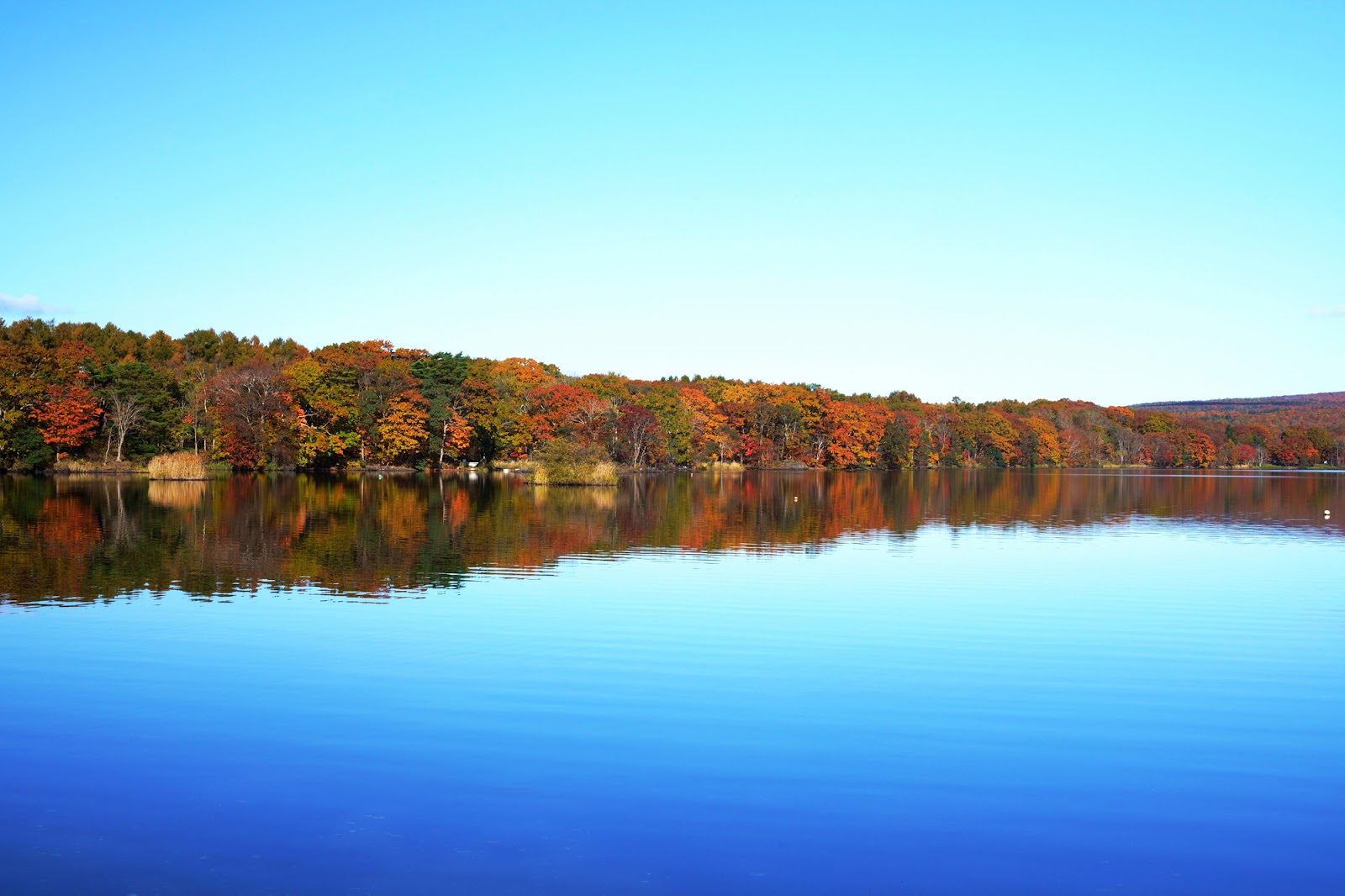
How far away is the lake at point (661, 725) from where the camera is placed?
5926 mm

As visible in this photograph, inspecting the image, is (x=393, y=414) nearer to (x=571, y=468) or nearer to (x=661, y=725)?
(x=571, y=468)

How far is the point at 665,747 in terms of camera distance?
26.4 feet

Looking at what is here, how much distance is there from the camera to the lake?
19.4ft

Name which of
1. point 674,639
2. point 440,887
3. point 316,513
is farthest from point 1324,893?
point 316,513

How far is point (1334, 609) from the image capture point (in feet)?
50.9

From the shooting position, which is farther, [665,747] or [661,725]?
[661,725]

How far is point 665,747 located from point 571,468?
46.7 m

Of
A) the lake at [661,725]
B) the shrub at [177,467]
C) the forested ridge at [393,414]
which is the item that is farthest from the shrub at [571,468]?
the lake at [661,725]

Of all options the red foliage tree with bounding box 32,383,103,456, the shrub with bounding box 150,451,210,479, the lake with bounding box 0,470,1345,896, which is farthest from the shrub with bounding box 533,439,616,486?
the lake with bounding box 0,470,1345,896

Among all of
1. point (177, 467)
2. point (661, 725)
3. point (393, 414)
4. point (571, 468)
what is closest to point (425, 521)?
point (661, 725)

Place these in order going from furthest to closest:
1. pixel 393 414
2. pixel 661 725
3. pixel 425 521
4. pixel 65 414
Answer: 1. pixel 393 414
2. pixel 65 414
3. pixel 425 521
4. pixel 661 725

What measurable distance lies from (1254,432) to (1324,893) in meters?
166

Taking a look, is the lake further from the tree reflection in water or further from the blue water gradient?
the tree reflection in water

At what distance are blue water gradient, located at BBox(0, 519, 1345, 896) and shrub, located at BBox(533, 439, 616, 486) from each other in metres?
38.9
